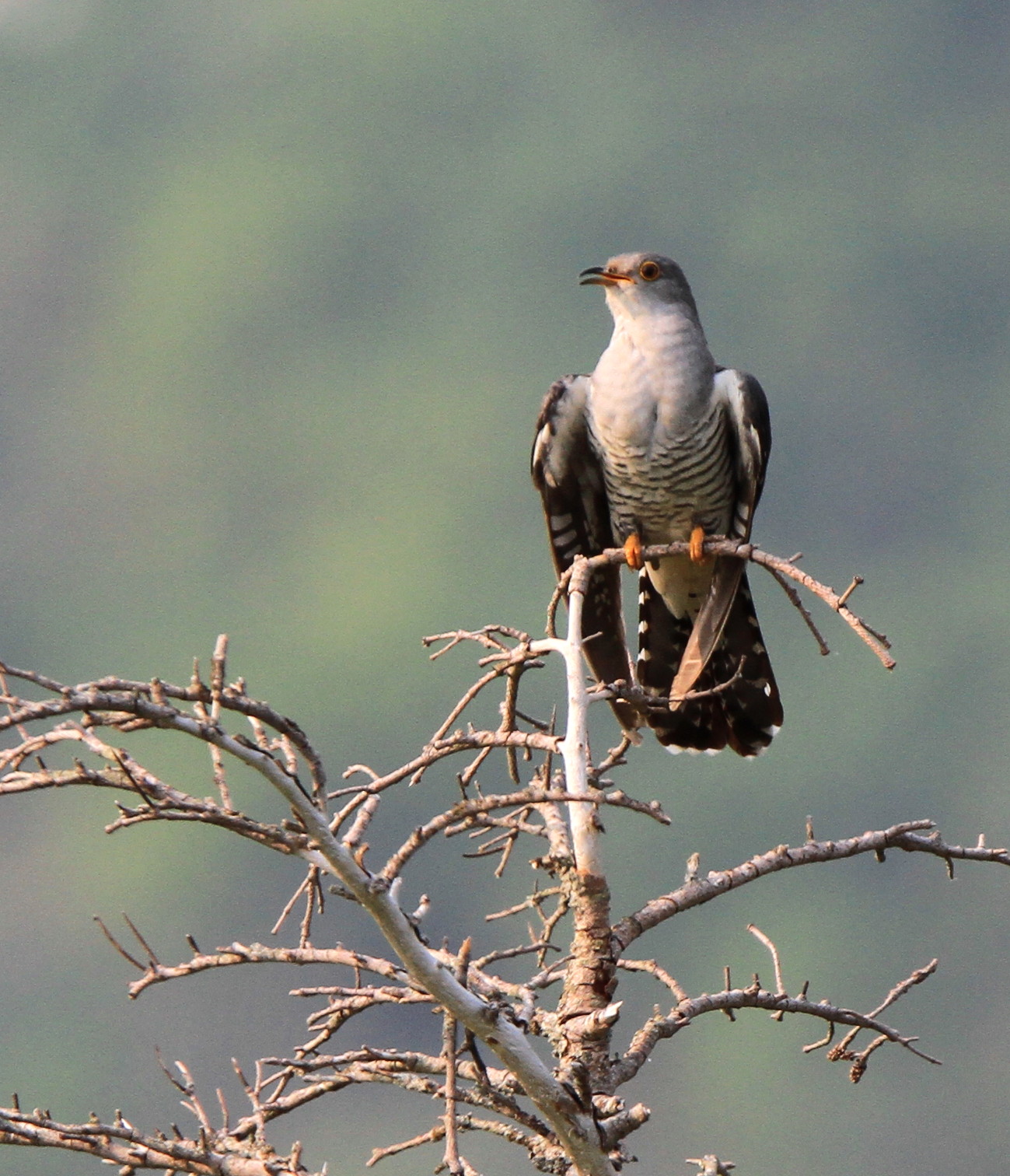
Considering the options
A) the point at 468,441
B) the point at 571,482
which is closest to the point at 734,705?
the point at 571,482

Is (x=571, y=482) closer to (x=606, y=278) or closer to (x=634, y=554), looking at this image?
(x=606, y=278)

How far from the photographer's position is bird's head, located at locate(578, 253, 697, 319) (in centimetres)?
587

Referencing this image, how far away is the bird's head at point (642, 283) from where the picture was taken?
5867 mm

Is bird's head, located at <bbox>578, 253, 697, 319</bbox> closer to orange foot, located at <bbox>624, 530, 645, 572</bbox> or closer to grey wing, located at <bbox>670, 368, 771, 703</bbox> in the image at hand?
grey wing, located at <bbox>670, 368, 771, 703</bbox>

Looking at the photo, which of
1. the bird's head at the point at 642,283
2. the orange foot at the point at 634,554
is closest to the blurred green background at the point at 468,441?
the bird's head at the point at 642,283

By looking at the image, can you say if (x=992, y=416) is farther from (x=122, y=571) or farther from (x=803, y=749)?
(x=122, y=571)

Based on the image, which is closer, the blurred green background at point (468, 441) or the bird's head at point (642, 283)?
the bird's head at point (642, 283)

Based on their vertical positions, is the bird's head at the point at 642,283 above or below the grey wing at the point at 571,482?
above

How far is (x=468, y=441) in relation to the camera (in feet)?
342

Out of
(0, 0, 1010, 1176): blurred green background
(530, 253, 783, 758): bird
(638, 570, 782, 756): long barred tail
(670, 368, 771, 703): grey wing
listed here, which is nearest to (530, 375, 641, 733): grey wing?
(530, 253, 783, 758): bird

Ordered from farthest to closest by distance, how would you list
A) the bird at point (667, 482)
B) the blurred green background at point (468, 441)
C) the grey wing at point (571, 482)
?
the blurred green background at point (468, 441) < the grey wing at point (571, 482) < the bird at point (667, 482)

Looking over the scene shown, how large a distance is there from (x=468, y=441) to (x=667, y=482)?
99182 mm

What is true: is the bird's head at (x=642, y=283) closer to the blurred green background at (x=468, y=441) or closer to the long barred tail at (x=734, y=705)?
the long barred tail at (x=734, y=705)

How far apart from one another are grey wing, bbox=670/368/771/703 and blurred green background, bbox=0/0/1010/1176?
1746 inches
